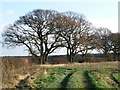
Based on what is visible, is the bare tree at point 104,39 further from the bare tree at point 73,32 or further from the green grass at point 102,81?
the green grass at point 102,81

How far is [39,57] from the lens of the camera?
56.6 m

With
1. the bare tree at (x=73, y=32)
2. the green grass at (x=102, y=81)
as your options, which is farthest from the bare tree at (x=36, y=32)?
the green grass at (x=102, y=81)

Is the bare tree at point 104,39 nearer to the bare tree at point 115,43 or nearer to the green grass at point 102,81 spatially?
the bare tree at point 115,43

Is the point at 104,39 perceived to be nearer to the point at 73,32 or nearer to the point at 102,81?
the point at 73,32

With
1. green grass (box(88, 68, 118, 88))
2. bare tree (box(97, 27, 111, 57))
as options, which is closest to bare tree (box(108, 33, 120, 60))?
bare tree (box(97, 27, 111, 57))

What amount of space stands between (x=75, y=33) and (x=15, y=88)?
133 feet

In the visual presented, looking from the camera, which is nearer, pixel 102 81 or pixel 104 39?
pixel 102 81

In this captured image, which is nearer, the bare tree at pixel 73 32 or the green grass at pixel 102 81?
the green grass at pixel 102 81

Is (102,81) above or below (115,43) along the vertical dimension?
below

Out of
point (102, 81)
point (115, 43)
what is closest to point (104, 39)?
point (115, 43)

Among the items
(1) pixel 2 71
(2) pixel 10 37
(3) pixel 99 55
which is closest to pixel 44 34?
(2) pixel 10 37

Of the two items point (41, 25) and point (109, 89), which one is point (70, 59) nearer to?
→ point (41, 25)

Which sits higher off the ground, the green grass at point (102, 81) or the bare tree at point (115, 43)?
the bare tree at point (115, 43)

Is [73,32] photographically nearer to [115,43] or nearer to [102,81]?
[115,43]
